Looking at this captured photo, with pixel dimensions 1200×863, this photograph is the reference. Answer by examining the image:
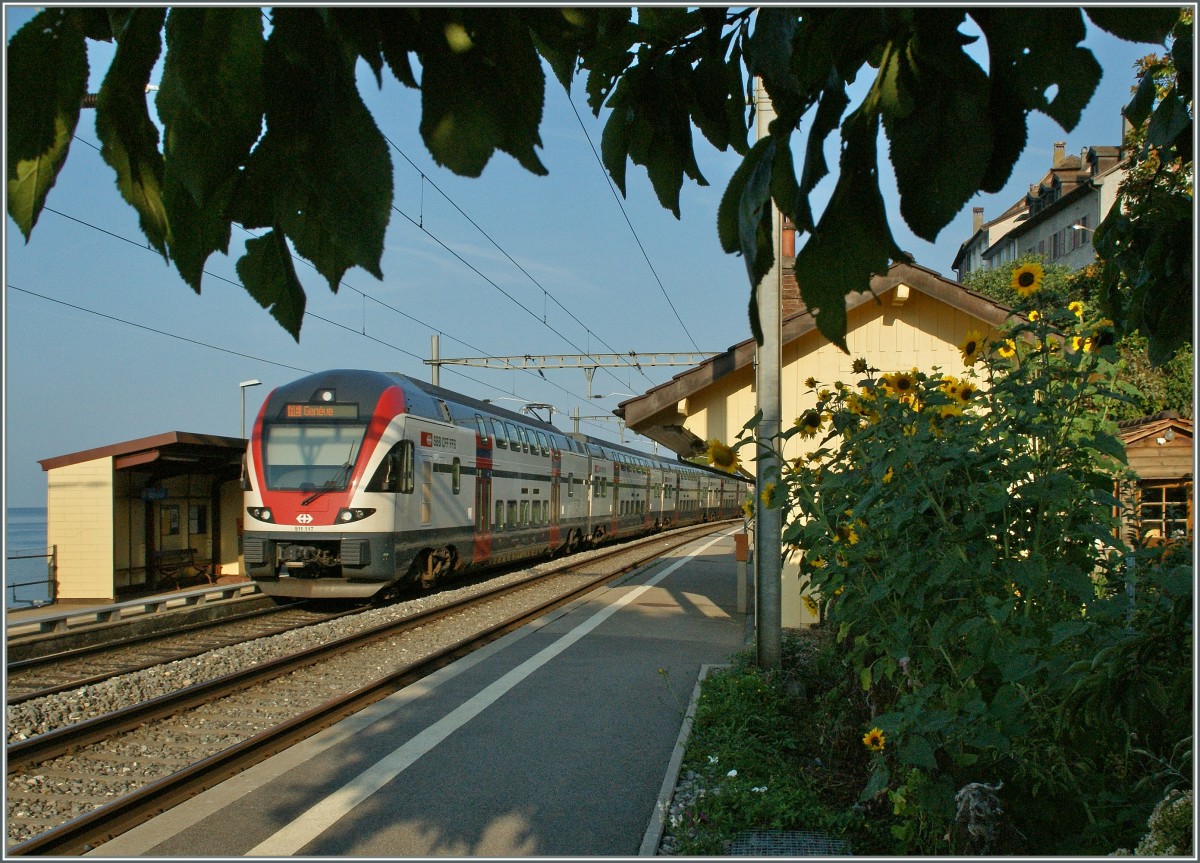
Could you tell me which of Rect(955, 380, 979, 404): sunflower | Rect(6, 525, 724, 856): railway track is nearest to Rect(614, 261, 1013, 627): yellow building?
Rect(6, 525, 724, 856): railway track

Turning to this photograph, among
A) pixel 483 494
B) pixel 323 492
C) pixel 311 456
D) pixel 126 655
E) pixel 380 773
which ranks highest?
pixel 311 456

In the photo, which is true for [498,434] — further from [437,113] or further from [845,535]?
[437,113]

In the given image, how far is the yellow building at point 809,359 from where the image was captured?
8.83 meters

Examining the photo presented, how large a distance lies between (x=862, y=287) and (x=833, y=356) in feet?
29.9

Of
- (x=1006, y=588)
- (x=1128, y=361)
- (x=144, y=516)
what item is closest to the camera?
(x=1006, y=588)

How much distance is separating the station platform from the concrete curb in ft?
0.05

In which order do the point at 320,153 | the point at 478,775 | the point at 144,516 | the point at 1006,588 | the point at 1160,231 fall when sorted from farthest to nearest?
the point at 144,516 < the point at 478,775 < the point at 1006,588 < the point at 1160,231 < the point at 320,153

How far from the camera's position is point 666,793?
15.3ft

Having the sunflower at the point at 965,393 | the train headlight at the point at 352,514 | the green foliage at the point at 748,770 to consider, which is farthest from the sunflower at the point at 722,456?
the train headlight at the point at 352,514

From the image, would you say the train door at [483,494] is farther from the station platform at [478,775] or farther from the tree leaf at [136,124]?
the tree leaf at [136,124]

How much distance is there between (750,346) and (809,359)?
3.01 feet

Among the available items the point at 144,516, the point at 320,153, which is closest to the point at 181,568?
the point at 144,516

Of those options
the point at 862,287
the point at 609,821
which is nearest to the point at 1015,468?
the point at 862,287

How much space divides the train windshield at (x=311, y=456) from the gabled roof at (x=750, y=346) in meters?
4.37
